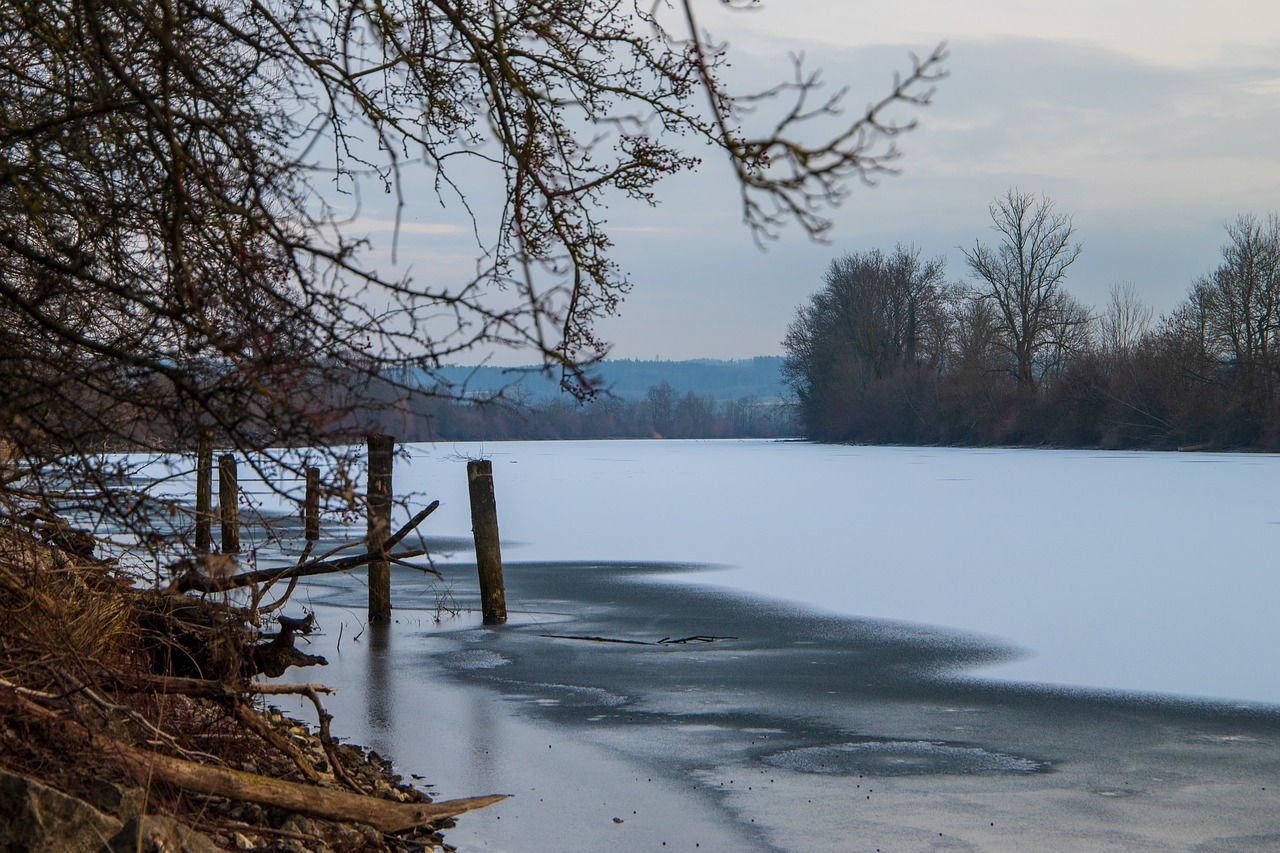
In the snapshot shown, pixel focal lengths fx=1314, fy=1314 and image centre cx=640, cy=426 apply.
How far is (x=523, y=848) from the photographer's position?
5.43 metres

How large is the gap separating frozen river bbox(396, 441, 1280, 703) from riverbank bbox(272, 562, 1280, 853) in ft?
3.27

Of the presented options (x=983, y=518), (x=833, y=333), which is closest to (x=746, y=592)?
(x=983, y=518)

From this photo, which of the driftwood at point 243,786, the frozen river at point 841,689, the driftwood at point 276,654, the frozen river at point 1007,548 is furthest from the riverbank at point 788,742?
the frozen river at point 1007,548

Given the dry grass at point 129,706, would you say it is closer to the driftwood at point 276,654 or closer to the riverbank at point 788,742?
the driftwood at point 276,654

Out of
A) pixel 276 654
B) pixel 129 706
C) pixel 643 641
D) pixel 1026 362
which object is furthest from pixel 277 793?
pixel 1026 362

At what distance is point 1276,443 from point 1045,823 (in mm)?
46346

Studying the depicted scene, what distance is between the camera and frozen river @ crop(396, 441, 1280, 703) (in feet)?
33.3

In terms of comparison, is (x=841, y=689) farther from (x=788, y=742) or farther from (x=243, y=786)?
(x=243, y=786)

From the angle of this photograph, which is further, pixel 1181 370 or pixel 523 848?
pixel 1181 370

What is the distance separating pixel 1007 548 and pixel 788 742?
11.1 m

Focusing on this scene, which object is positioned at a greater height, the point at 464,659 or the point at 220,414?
the point at 220,414

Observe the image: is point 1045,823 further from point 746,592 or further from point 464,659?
point 746,592

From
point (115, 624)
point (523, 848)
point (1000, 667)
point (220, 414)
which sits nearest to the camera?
point (220, 414)

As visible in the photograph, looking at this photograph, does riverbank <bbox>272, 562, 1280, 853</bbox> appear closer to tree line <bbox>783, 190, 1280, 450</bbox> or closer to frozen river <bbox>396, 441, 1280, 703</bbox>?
frozen river <bbox>396, 441, 1280, 703</bbox>
